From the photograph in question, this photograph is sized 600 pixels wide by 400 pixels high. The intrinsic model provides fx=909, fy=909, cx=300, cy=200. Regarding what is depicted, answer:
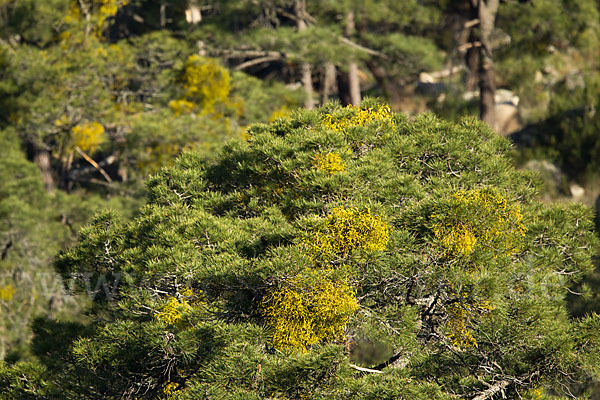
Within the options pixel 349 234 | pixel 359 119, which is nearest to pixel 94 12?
pixel 359 119

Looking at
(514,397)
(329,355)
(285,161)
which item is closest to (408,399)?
(329,355)

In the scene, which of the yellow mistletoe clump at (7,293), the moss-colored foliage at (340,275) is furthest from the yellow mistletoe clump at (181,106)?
the moss-colored foliage at (340,275)

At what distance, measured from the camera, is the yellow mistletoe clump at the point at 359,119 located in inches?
413

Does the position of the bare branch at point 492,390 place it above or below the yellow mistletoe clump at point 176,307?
below

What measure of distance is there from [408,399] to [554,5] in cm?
1565

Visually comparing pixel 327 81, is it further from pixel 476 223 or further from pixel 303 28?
pixel 476 223

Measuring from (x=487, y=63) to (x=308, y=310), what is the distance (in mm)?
14347

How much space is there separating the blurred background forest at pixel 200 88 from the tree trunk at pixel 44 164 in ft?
0.14

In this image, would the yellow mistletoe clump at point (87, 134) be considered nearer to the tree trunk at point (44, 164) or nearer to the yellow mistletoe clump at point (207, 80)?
the tree trunk at point (44, 164)

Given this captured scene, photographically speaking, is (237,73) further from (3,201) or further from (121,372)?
(121,372)

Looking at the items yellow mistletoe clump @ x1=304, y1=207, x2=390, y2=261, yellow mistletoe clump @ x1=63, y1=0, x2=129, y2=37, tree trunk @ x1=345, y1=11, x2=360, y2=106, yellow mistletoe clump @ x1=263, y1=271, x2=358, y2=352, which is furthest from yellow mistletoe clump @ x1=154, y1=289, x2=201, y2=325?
yellow mistletoe clump @ x1=63, y1=0, x2=129, y2=37

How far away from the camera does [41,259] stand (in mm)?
21141

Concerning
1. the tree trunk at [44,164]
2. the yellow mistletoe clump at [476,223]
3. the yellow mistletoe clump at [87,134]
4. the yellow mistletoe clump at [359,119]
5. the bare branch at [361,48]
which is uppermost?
the yellow mistletoe clump at [359,119]

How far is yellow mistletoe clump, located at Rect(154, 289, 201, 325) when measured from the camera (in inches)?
365
